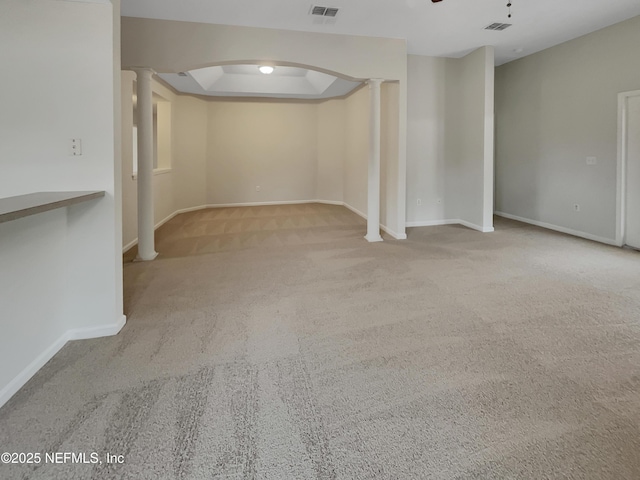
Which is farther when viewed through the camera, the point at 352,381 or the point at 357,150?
the point at 357,150

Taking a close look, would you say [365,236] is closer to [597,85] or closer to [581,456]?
[597,85]

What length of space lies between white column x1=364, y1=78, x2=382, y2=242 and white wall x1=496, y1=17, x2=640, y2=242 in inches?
112

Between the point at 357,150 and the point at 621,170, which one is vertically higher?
the point at 357,150

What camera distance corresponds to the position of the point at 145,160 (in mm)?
4195

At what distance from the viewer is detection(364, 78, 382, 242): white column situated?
16.2 ft

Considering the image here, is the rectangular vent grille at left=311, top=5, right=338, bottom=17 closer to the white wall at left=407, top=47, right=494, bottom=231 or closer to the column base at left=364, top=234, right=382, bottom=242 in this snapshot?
the white wall at left=407, top=47, right=494, bottom=231

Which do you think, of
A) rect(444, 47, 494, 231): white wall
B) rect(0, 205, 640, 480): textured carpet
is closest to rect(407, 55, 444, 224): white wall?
rect(444, 47, 494, 231): white wall

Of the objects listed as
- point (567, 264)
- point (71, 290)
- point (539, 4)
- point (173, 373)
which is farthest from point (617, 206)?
point (71, 290)

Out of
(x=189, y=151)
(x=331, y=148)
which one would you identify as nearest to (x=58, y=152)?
(x=189, y=151)

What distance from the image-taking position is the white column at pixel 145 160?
13.5 feet

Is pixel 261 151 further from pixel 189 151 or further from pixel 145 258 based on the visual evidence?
pixel 145 258

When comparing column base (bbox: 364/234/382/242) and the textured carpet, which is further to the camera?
column base (bbox: 364/234/382/242)

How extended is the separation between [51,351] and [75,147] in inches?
49.8

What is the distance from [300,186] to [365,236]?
4361 millimetres
